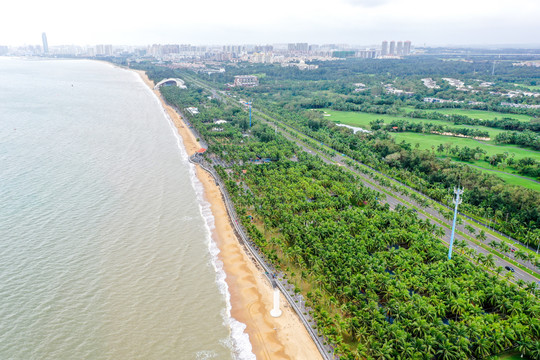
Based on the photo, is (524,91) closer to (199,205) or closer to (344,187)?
(344,187)

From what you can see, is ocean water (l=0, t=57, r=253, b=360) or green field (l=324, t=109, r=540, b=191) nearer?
ocean water (l=0, t=57, r=253, b=360)

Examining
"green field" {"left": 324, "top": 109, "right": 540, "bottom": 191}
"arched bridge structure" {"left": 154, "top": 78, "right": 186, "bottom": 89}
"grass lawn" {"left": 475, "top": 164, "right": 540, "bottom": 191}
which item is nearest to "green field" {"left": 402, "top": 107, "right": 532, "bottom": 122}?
"green field" {"left": 324, "top": 109, "right": 540, "bottom": 191}

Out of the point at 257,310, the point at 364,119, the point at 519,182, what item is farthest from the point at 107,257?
the point at 364,119

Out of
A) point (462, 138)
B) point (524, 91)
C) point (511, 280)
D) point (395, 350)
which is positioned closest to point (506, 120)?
point (462, 138)

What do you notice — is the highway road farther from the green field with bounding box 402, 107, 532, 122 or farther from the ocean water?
the green field with bounding box 402, 107, 532, 122

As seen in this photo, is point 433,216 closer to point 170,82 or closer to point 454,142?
point 454,142

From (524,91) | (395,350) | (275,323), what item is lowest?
→ (275,323)
